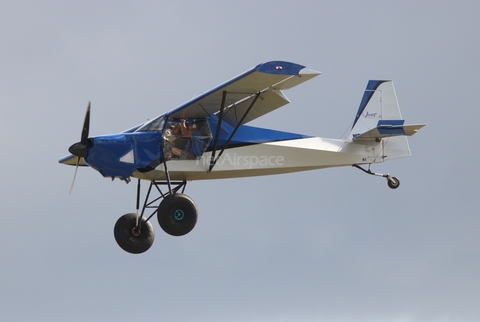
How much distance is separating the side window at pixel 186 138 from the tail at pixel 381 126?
3.71 meters

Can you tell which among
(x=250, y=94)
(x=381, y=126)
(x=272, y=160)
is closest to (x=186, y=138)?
(x=250, y=94)

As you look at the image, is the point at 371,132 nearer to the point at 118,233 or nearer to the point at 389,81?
the point at 389,81

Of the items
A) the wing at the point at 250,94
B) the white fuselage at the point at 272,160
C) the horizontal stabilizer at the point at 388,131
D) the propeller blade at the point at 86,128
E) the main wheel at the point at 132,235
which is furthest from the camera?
the horizontal stabilizer at the point at 388,131

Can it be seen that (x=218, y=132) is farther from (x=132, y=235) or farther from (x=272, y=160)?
(x=132, y=235)

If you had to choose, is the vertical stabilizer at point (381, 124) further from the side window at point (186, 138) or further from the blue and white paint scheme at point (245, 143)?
the side window at point (186, 138)

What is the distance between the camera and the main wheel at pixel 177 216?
745 inches

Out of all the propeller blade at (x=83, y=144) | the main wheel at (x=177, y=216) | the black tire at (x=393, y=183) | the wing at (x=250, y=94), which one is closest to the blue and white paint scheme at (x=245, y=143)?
the wing at (x=250, y=94)

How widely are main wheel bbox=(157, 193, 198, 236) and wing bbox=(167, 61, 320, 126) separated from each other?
195 cm

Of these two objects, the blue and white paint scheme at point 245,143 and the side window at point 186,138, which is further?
the side window at point 186,138

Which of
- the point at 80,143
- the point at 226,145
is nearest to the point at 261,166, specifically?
the point at 226,145

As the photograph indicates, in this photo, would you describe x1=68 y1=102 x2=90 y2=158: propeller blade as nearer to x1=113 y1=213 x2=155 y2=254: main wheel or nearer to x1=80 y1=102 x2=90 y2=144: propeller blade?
x1=80 y1=102 x2=90 y2=144: propeller blade

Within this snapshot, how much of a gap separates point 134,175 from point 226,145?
2.03 m

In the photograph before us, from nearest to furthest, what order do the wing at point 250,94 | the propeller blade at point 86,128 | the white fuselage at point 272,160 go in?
the wing at point 250,94
the propeller blade at point 86,128
the white fuselage at point 272,160

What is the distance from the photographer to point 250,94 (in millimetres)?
19359
